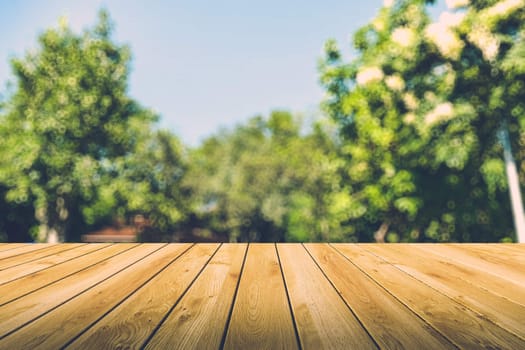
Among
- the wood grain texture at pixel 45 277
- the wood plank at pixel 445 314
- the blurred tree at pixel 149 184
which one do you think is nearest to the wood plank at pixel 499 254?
the wood plank at pixel 445 314

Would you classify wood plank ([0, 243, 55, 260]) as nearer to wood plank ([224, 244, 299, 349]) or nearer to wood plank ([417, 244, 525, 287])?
wood plank ([224, 244, 299, 349])

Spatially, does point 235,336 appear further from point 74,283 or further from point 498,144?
point 498,144

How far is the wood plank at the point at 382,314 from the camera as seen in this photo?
1.02m

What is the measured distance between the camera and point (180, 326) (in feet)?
3.67

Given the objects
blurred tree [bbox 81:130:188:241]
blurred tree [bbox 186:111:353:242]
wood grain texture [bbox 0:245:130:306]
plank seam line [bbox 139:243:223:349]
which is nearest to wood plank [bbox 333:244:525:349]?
plank seam line [bbox 139:243:223:349]

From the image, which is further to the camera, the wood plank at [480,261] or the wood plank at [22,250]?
the wood plank at [22,250]

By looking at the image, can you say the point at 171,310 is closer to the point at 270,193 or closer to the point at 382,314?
the point at 382,314

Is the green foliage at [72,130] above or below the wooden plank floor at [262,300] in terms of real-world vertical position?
above

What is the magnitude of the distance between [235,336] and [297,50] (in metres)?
17.6

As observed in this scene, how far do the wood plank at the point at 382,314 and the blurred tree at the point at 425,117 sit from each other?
688 cm

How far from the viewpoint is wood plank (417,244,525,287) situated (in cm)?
179

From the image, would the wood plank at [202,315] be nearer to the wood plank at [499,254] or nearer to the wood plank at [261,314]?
the wood plank at [261,314]

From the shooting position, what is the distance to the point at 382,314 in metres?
1.24

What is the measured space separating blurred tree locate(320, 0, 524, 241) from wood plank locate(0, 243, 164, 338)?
7.49 metres
